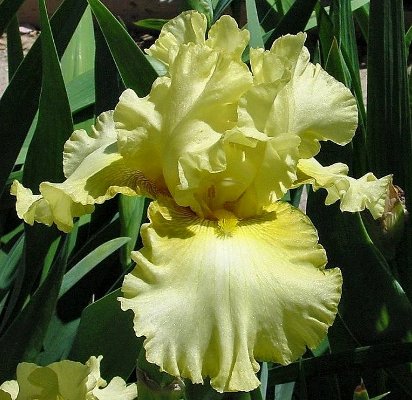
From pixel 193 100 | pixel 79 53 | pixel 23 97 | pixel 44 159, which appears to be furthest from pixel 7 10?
pixel 193 100

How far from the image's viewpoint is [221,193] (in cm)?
85

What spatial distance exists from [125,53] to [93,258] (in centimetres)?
29

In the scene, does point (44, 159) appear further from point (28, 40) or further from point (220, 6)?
point (28, 40)

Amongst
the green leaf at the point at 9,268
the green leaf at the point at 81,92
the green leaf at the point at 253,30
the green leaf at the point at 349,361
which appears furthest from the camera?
the green leaf at the point at 81,92

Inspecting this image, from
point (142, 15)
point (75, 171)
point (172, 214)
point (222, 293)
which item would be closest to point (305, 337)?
point (222, 293)

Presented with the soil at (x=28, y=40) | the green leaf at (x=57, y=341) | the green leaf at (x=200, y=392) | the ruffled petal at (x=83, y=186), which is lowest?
the soil at (x=28, y=40)

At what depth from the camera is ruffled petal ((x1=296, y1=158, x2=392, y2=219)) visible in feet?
2.77

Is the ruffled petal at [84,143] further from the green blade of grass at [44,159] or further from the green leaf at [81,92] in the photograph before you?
the green leaf at [81,92]

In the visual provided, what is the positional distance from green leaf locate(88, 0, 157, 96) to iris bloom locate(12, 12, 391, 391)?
0.18 m

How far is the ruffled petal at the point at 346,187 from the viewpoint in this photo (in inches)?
33.3

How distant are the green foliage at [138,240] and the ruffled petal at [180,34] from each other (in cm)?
18

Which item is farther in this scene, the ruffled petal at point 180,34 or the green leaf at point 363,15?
the green leaf at point 363,15

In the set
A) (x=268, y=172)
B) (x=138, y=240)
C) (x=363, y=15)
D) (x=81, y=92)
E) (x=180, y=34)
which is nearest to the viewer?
(x=268, y=172)

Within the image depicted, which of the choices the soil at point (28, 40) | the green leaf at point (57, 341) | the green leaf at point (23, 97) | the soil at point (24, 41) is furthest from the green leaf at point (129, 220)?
the soil at point (24, 41)
